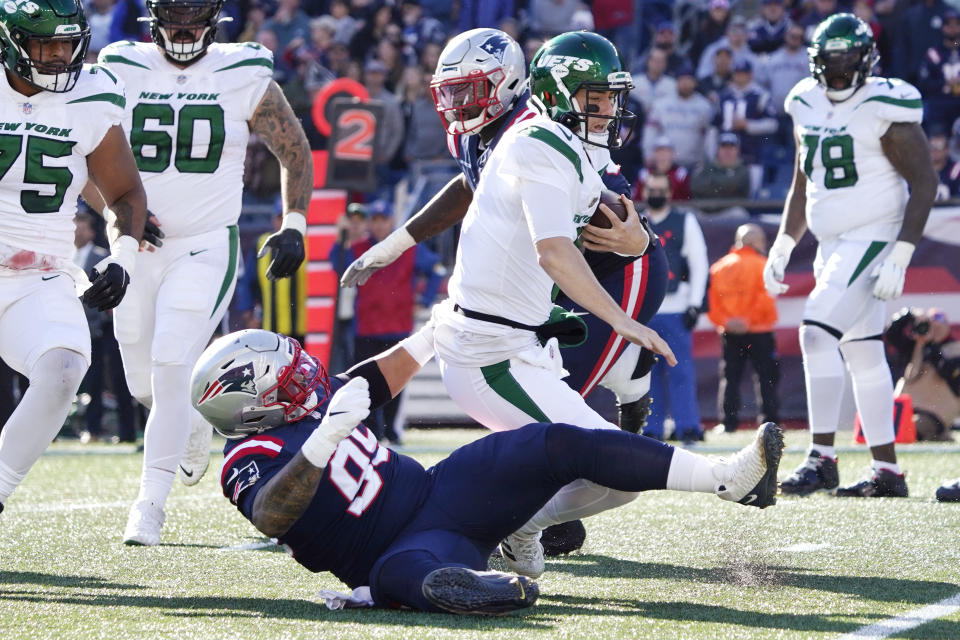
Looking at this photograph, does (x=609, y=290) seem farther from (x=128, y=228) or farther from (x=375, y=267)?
(x=128, y=228)

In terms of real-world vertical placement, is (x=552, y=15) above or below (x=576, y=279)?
above

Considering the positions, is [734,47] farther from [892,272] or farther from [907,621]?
[907,621]

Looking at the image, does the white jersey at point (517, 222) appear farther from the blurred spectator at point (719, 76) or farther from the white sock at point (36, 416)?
the blurred spectator at point (719, 76)

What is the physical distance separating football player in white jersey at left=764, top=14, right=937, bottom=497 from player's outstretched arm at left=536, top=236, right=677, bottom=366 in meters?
2.56

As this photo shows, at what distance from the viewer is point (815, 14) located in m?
12.4

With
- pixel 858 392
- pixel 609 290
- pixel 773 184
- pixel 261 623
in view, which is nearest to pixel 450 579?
pixel 261 623

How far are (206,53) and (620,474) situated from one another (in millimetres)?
2623

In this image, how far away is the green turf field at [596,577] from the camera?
3.36 m

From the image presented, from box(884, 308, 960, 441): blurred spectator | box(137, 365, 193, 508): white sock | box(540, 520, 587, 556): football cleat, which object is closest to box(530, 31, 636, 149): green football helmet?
box(540, 520, 587, 556): football cleat

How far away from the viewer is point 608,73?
405cm

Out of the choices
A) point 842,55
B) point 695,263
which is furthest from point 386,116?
point 842,55

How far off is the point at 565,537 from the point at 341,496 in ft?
4.23

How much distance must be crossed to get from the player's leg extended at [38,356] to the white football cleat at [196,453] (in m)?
1.14

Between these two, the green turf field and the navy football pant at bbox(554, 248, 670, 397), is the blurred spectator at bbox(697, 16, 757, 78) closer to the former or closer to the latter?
the green turf field
